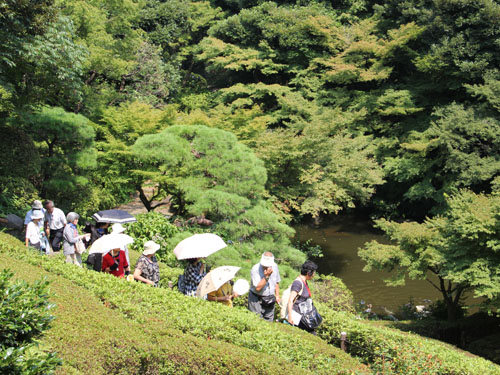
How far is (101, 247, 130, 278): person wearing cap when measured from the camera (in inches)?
269

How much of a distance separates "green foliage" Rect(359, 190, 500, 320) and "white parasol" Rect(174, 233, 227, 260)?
702 cm

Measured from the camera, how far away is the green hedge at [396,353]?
5.69 m

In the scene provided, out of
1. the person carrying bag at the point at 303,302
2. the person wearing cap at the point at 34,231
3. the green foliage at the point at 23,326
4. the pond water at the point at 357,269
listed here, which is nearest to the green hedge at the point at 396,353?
the person carrying bag at the point at 303,302

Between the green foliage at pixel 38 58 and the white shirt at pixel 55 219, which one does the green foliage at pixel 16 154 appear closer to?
the green foliage at pixel 38 58

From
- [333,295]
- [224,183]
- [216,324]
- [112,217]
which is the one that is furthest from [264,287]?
[333,295]

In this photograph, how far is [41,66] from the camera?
10570mm

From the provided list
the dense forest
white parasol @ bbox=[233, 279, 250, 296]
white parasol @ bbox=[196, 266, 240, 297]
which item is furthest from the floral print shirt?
the dense forest

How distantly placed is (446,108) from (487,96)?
201 centimetres

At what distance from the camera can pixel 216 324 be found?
5148mm

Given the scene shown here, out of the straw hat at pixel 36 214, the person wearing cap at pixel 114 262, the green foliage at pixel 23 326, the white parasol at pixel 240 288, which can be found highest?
the straw hat at pixel 36 214

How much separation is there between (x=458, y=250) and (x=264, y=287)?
23.9ft

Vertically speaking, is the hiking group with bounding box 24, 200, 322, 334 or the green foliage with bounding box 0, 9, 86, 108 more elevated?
the green foliage with bounding box 0, 9, 86, 108

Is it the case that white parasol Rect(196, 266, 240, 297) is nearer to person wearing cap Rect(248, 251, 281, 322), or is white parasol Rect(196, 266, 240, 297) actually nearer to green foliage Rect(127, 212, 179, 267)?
person wearing cap Rect(248, 251, 281, 322)

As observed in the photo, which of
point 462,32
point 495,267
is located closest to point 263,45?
point 462,32
